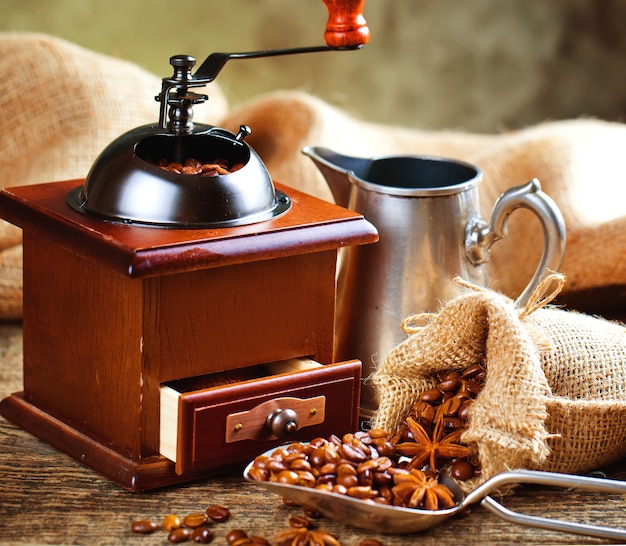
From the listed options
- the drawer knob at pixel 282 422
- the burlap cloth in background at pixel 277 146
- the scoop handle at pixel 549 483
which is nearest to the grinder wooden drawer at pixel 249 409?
the drawer knob at pixel 282 422

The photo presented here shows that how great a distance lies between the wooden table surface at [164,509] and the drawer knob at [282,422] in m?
0.07

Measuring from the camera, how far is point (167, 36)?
2777 mm

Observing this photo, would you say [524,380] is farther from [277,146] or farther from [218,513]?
[277,146]

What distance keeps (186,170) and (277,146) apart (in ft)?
2.40

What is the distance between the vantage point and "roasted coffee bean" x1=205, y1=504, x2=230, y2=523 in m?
1.13

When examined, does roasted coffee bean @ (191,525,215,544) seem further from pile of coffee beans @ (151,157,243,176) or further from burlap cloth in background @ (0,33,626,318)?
burlap cloth in background @ (0,33,626,318)

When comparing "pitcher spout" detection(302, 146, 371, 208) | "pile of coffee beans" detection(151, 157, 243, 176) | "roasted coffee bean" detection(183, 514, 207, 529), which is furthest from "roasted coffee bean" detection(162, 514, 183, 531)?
"pitcher spout" detection(302, 146, 371, 208)

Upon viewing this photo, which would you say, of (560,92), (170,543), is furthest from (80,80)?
(560,92)

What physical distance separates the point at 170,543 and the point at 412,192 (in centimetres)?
54

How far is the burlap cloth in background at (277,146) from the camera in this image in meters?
1.78

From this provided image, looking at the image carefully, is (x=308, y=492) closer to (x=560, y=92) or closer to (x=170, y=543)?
(x=170, y=543)

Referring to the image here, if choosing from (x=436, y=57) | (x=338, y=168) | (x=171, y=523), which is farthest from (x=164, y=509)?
(x=436, y=57)

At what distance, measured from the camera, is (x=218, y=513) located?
1.13 metres

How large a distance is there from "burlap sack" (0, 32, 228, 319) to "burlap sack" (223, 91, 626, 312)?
214 millimetres
